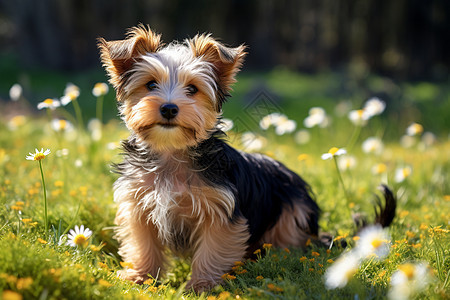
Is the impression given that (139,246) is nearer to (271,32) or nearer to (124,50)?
(124,50)

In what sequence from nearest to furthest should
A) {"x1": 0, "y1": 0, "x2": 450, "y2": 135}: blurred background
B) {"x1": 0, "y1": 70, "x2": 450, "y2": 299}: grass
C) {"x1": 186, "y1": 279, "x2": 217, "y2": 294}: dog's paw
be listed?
{"x1": 0, "y1": 70, "x2": 450, "y2": 299}: grass, {"x1": 186, "y1": 279, "x2": 217, "y2": 294}: dog's paw, {"x1": 0, "y1": 0, "x2": 450, "y2": 135}: blurred background

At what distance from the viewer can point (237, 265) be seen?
352 centimetres

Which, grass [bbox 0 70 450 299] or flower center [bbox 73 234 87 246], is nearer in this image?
grass [bbox 0 70 450 299]

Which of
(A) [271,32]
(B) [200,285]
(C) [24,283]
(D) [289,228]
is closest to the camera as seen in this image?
(C) [24,283]

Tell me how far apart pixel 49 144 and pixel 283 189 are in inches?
149

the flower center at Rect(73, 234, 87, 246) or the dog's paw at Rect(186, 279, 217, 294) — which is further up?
the flower center at Rect(73, 234, 87, 246)

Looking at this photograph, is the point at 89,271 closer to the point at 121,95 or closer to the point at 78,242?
the point at 78,242

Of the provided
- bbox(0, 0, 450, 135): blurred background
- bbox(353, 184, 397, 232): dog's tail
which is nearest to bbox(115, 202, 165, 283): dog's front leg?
bbox(353, 184, 397, 232): dog's tail

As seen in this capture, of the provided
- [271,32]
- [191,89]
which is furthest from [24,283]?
Answer: [271,32]

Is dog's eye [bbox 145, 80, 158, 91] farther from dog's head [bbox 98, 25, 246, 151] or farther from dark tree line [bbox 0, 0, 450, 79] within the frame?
dark tree line [bbox 0, 0, 450, 79]

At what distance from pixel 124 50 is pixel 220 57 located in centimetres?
70

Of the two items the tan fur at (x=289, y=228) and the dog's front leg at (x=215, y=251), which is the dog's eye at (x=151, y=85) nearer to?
the dog's front leg at (x=215, y=251)

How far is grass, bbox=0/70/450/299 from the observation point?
276 centimetres

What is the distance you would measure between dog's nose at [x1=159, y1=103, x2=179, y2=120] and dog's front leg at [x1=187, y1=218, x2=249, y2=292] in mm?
900
